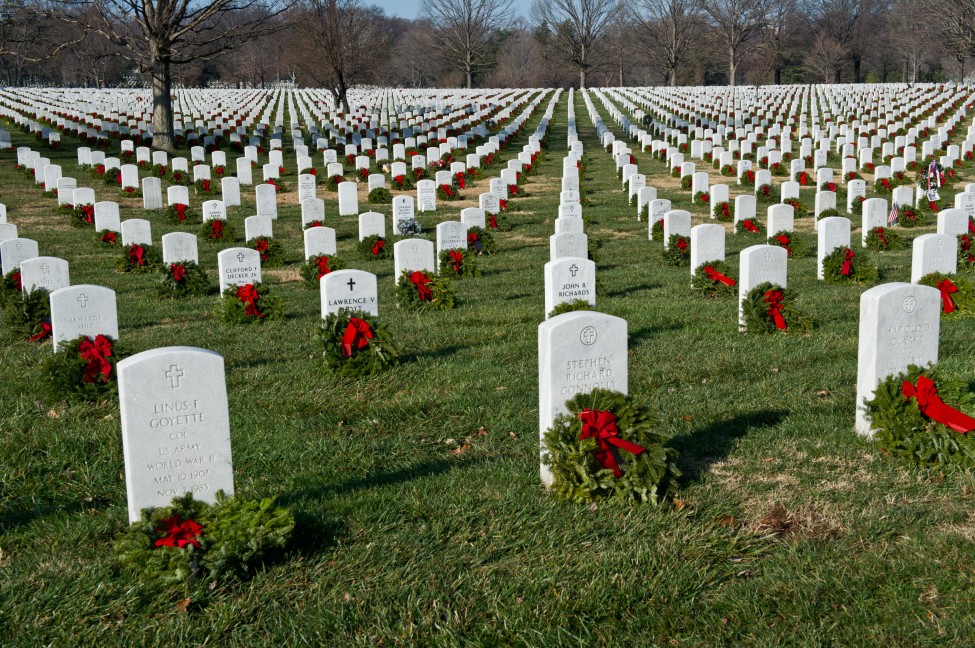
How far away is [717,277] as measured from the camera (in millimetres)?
10844

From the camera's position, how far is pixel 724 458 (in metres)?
5.95

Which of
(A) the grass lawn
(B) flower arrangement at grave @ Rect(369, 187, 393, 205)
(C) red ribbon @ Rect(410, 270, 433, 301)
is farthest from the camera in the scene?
(B) flower arrangement at grave @ Rect(369, 187, 393, 205)

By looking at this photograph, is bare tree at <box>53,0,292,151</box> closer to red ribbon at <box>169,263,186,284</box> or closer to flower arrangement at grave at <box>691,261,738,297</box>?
red ribbon at <box>169,263,186,284</box>

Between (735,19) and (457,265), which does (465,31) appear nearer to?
(735,19)

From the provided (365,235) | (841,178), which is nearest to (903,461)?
(365,235)

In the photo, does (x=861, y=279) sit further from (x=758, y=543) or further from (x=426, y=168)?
Result: (x=426, y=168)

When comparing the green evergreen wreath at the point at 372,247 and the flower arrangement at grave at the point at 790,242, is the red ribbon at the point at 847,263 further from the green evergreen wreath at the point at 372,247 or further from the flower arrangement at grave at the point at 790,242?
the green evergreen wreath at the point at 372,247

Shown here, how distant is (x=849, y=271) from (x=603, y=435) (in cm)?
754

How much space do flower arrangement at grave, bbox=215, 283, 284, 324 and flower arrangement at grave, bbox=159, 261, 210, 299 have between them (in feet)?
5.54

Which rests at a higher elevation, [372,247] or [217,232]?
[217,232]

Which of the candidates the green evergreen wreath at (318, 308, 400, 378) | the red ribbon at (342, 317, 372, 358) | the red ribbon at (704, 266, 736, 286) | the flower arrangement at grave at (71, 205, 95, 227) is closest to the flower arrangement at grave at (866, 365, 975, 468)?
the green evergreen wreath at (318, 308, 400, 378)

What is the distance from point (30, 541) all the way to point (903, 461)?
4.88 m

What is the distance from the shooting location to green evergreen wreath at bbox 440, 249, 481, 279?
1273 centimetres

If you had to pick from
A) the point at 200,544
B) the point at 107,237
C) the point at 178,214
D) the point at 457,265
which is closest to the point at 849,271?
the point at 457,265
